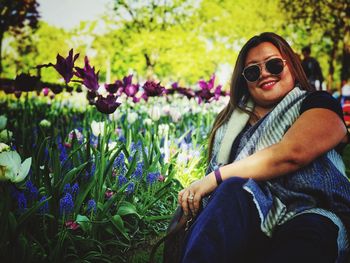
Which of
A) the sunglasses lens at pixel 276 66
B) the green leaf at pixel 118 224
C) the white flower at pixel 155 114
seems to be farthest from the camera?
the white flower at pixel 155 114

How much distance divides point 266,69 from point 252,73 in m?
0.07

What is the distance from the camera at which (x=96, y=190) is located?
2.25 meters

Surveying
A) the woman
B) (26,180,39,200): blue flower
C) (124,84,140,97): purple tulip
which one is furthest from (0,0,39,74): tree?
the woman

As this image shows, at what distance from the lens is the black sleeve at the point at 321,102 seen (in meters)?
1.40

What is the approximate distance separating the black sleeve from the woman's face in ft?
0.81

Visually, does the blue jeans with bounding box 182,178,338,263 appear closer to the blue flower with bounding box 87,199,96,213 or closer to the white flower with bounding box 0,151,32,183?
the white flower with bounding box 0,151,32,183

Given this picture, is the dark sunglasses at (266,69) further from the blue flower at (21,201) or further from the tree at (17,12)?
the tree at (17,12)

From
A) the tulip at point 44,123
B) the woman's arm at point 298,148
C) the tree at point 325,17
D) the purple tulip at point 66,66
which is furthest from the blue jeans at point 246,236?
the tree at point 325,17

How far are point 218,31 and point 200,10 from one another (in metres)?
1.28

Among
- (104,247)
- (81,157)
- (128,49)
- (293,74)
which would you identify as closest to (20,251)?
(104,247)

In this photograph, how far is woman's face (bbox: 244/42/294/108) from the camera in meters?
1.73

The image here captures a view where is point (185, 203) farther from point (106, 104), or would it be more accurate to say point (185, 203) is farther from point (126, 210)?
point (106, 104)

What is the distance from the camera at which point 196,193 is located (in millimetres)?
1481

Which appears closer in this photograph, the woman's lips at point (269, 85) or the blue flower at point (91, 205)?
the woman's lips at point (269, 85)
